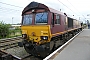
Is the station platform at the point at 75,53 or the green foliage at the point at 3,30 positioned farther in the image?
the green foliage at the point at 3,30

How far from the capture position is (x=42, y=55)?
8.29 m

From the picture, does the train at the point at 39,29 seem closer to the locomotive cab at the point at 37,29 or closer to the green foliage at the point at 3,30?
the locomotive cab at the point at 37,29

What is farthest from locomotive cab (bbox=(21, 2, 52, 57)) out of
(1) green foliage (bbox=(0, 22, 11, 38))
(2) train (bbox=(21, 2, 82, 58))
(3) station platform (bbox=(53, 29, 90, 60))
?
(1) green foliage (bbox=(0, 22, 11, 38))

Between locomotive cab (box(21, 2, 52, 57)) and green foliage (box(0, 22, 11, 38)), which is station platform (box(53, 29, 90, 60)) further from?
green foliage (box(0, 22, 11, 38))

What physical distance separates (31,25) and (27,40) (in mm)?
1132

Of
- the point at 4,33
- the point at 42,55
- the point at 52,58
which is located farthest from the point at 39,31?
the point at 4,33

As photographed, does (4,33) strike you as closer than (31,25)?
No

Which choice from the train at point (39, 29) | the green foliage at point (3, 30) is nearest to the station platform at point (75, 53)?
the train at point (39, 29)

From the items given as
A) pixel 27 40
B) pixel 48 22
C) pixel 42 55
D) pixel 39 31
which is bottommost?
pixel 42 55

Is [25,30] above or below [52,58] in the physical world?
above

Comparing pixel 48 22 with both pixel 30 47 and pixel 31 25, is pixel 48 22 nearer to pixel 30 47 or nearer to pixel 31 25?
pixel 31 25

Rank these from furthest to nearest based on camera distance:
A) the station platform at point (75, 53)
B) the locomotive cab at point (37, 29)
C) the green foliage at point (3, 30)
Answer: the green foliage at point (3, 30) < the locomotive cab at point (37, 29) < the station platform at point (75, 53)

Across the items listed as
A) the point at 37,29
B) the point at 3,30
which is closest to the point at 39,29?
the point at 37,29

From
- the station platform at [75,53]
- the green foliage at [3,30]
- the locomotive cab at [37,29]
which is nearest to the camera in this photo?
the station platform at [75,53]
